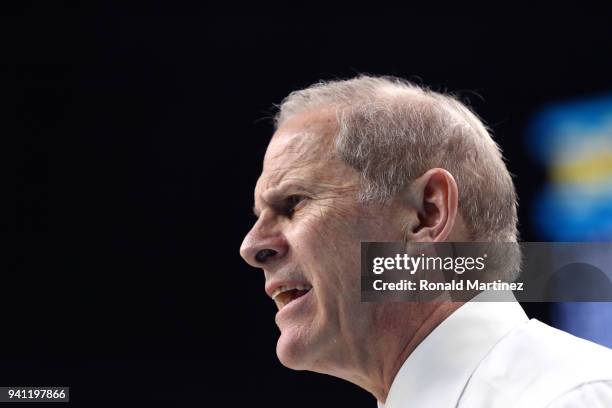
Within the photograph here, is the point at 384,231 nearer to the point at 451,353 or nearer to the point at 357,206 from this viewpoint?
the point at 357,206

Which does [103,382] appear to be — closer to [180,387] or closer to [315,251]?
[180,387]

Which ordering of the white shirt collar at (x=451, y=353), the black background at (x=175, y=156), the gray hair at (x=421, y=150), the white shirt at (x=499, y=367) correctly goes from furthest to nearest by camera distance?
1. the black background at (x=175, y=156)
2. the gray hair at (x=421, y=150)
3. the white shirt collar at (x=451, y=353)
4. the white shirt at (x=499, y=367)

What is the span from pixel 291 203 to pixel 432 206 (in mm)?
201

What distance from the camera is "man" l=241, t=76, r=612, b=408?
3.25 feet

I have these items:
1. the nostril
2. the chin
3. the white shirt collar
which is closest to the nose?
the nostril

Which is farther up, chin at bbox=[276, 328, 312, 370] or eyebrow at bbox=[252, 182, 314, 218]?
eyebrow at bbox=[252, 182, 314, 218]

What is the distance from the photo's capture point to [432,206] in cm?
105

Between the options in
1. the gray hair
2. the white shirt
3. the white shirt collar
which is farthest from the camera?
the gray hair

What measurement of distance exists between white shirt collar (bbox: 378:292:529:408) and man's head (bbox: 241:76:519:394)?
4cm

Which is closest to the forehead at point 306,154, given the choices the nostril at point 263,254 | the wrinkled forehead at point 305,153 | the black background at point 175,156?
the wrinkled forehead at point 305,153

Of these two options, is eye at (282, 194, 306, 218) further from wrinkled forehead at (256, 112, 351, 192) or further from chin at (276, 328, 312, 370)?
chin at (276, 328, 312, 370)

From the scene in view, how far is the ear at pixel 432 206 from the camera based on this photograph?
3.38 ft

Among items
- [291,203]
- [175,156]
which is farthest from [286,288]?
[175,156]

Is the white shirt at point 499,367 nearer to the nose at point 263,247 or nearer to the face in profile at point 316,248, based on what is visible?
the face in profile at point 316,248
